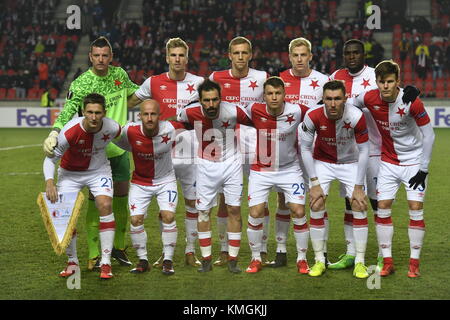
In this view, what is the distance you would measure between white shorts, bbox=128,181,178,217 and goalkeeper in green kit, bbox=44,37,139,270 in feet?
1.79

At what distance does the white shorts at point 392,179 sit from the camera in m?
6.36

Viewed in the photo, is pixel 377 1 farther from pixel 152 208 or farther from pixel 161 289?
pixel 161 289

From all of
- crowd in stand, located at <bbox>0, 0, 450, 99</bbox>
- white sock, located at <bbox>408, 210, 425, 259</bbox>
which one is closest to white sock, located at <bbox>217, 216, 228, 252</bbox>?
white sock, located at <bbox>408, 210, 425, 259</bbox>

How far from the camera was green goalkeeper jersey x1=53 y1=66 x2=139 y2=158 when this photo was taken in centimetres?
686

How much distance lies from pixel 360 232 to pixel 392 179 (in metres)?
0.56

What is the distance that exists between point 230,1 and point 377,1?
5826mm

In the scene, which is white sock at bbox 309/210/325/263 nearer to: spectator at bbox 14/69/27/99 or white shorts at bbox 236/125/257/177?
white shorts at bbox 236/125/257/177

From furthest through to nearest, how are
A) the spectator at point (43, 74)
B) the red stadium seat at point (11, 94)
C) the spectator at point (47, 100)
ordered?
the spectator at point (43, 74) < the red stadium seat at point (11, 94) < the spectator at point (47, 100)

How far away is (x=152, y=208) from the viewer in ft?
33.7

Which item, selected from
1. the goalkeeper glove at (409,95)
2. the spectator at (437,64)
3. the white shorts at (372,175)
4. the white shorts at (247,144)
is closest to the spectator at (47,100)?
the spectator at (437,64)

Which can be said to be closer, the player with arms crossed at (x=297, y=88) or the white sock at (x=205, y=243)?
the white sock at (x=205, y=243)

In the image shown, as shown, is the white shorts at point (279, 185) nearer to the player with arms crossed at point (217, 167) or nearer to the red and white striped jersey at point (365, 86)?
the player with arms crossed at point (217, 167)

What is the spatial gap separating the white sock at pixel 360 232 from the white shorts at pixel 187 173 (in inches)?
62.3

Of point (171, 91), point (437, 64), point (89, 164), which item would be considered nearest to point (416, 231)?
point (171, 91)
